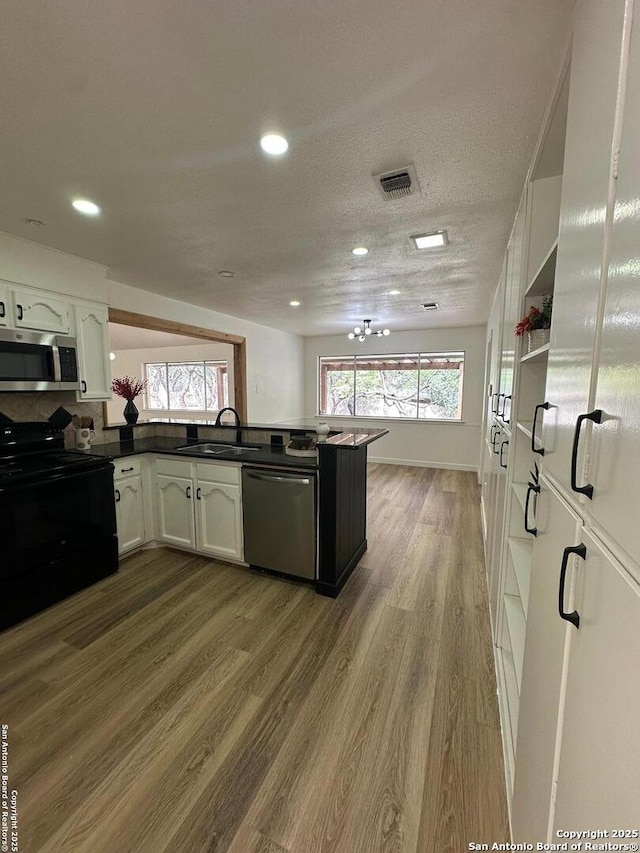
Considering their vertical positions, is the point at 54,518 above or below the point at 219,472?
below

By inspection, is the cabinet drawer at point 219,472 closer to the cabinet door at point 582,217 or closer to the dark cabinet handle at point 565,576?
the cabinet door at point 582,217

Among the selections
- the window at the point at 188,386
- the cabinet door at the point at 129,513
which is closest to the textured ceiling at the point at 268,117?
the cabinet door at the point at 129,513

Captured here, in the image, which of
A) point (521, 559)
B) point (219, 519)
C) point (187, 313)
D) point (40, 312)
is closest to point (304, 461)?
point (219, 519)

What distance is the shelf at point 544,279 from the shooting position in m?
1.38

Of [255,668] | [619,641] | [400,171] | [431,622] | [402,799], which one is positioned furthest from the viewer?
[431,622]

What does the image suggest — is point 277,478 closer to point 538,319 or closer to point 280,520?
point 280,520

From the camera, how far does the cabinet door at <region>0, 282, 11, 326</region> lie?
2.45m

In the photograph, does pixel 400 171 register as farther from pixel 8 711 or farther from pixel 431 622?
pixel 8 711

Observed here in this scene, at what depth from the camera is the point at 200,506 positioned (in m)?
3.00

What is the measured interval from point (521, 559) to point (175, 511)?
271 cm

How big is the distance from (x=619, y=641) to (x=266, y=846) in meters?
1.38

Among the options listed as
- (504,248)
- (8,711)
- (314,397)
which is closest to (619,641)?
(8,711)

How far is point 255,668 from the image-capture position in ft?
6.17

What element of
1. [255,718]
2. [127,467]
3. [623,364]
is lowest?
[255,718]
